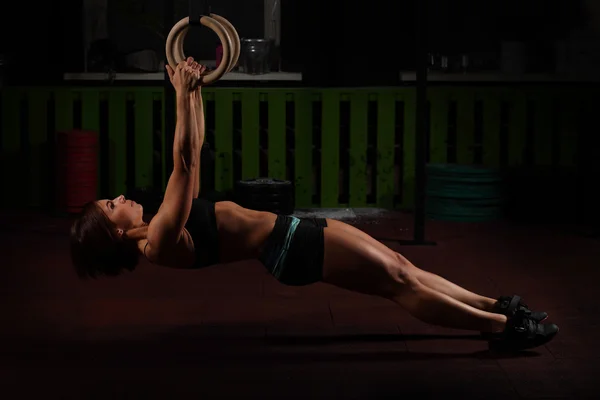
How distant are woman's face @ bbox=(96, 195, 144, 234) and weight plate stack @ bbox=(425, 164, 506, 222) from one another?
14.0ft

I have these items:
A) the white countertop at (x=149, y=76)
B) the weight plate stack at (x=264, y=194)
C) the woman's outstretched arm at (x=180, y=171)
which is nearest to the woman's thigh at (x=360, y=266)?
the woman's outstretched arm at (x=180, y=171)

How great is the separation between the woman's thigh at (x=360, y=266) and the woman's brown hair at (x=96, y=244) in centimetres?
86

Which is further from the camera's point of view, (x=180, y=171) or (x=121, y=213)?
(x=121, y=213)

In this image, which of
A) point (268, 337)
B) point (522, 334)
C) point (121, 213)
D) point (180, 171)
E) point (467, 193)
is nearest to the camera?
point (180, 171)

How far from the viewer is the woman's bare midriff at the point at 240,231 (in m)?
4.77

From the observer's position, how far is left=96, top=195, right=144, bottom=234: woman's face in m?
4.73

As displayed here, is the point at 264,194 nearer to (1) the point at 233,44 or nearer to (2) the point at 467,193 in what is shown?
(2) the point at 467,193

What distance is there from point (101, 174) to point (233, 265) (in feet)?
9.08

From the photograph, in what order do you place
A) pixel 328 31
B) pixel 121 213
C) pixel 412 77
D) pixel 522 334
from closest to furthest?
pixel 121 213 → pixel 522 334 → pixel 412 77 → pixel 328 31

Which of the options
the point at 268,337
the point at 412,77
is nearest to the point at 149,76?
the point at 412,77

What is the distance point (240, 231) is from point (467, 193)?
4136 mm

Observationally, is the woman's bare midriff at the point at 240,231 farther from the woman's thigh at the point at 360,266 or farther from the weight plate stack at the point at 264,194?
the weight plate stack at the point at 264,194

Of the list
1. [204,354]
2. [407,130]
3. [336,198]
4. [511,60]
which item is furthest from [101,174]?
[204,354]

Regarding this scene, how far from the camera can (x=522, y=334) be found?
16.0 ft
